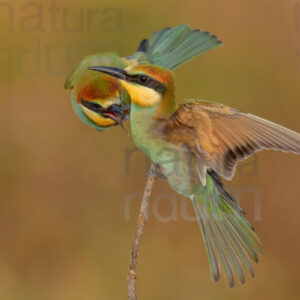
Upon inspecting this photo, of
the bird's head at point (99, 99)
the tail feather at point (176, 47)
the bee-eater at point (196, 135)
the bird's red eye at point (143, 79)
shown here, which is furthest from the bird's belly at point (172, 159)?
the tail feather at point (176, 47)

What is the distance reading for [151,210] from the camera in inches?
85.6

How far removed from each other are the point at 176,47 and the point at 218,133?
0.59 meters

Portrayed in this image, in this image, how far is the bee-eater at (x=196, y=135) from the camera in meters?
1.09

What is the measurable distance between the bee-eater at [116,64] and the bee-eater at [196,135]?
0.32 meters

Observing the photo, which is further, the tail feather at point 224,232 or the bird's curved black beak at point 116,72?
the tail feather at point 224,232

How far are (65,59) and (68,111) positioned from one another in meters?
0.21

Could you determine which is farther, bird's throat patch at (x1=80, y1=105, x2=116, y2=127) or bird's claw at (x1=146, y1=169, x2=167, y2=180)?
bird's throat patch at (x1=80, y1=105, x2=116, y2=127)

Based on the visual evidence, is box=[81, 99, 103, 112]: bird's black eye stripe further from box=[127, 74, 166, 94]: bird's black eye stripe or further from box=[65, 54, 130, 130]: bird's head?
box=[127, 74, 166, 94]: bird's black eye stripe

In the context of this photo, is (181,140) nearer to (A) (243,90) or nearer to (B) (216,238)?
(B) (216,238)

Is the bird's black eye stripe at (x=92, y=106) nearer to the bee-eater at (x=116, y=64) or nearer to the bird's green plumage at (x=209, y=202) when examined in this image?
the bee-eater at (x=116, y=64)

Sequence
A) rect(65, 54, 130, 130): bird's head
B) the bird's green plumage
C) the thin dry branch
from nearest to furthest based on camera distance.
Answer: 1. the thin dry branch
2. the bird's green plumage
3. rect(65, 54, 130, 130): bird's head

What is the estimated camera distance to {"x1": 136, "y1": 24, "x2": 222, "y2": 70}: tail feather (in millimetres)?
1664

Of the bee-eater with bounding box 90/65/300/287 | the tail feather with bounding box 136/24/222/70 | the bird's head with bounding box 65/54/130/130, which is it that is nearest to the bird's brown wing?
the bee-eater with bounding box 90/65/300/287

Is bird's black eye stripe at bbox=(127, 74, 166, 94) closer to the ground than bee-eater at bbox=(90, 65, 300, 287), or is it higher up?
higher up
